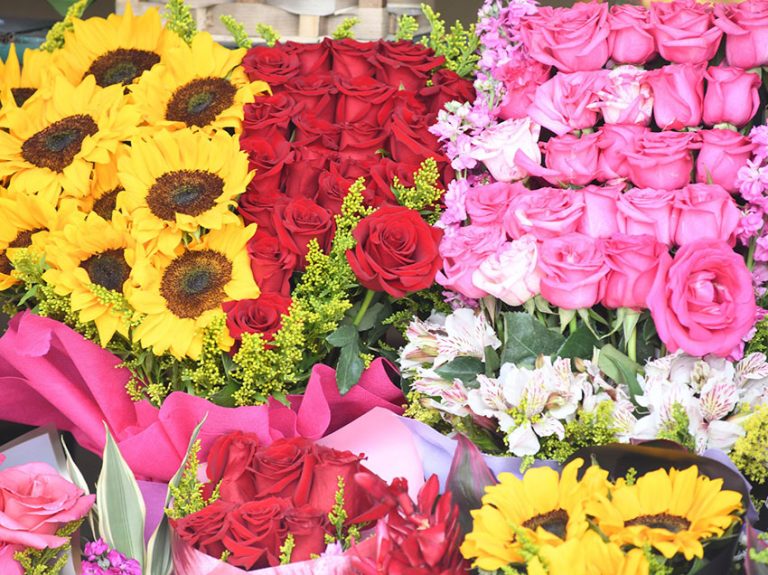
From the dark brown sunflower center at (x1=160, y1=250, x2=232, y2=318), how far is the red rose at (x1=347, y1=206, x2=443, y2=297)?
6.3 inches

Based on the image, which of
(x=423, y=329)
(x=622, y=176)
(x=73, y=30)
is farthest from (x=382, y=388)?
(x=73, y=30)

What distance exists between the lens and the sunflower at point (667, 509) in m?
0.71

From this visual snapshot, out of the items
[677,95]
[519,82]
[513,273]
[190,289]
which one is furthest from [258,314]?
[677,95]

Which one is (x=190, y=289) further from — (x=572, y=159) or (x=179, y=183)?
(x=572, y=159)

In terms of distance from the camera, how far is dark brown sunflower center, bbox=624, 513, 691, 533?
2.42 ft

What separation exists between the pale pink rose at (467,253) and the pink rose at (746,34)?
0.32 meters

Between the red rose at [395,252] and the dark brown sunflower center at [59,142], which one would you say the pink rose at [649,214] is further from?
the dark brown sunflower center at [59,142]

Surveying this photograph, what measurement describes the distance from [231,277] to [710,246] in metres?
0.54

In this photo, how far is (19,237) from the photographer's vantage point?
1272 millimetres

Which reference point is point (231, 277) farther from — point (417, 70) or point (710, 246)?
point (710, 246)

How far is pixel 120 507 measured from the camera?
0.95m

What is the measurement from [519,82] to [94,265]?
56 centimetres

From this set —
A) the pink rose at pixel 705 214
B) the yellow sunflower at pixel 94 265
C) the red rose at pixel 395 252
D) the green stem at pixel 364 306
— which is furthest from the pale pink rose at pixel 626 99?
the yellow sunflower at pixel 94 265

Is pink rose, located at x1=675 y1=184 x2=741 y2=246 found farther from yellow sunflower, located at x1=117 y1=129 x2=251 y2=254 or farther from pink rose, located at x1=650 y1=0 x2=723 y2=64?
yellow sunflower, located at x1=117 y1=129 x2=251 y2=254
